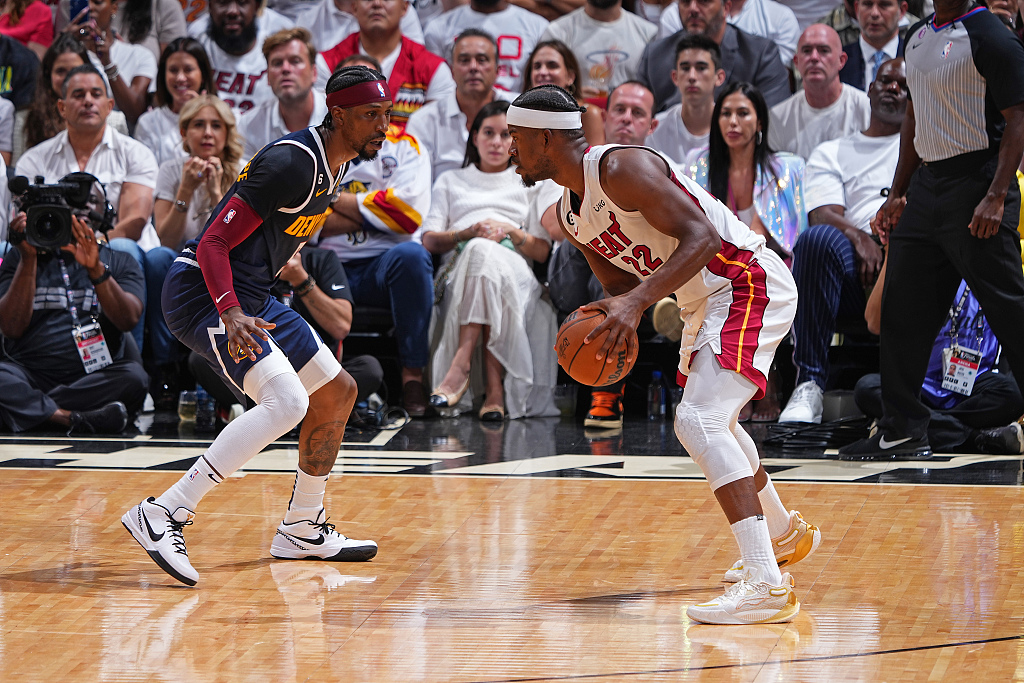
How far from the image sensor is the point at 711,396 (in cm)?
360

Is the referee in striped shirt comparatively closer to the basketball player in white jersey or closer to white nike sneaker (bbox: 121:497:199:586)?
the basketball player in white jersey

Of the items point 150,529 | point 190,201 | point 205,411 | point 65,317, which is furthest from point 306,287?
point 150,529

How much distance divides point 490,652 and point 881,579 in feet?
4.35

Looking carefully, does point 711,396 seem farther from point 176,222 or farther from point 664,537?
point 176,222

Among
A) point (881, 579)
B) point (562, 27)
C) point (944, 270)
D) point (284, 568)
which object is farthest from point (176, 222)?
point (881, 579)

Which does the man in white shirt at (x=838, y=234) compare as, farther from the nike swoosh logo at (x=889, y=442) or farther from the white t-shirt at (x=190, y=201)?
the white t-shirt at (x=190, y=201)

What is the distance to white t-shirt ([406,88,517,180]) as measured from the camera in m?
7.89

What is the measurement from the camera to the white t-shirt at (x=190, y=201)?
7.09 meters

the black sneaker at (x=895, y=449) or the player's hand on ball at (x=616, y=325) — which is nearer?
the player's hand on ball at (x=616, y=325)

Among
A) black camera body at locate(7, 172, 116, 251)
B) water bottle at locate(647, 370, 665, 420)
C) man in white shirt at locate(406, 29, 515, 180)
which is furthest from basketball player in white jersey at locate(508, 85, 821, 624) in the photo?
man in white shirt at locate(406, 29, 515, 180)

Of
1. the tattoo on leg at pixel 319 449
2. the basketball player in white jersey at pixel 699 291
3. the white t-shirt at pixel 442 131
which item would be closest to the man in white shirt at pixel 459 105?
the white t-shirt at pixel 442 131

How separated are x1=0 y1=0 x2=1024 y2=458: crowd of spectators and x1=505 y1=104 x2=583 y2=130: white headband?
2.80m

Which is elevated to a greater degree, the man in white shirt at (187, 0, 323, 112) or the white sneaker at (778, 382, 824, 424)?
the man in white shirt at (187, 0, 323, 112)

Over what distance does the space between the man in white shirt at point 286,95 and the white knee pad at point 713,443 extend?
178 inches
